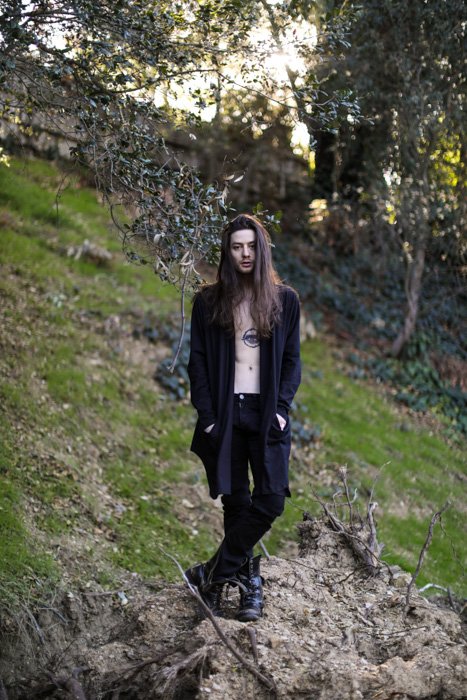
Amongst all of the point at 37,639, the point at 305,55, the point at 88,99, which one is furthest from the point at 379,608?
the point at 305,55

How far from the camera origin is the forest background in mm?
5332

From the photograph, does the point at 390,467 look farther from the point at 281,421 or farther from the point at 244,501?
the point at 281,421

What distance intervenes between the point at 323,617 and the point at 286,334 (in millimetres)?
1860

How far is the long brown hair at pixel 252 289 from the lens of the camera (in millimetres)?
4594

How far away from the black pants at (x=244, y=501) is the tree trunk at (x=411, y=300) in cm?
1054

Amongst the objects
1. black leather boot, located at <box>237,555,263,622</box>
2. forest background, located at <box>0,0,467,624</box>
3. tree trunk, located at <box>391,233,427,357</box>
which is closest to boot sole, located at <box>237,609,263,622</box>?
black leather boot, located at <box>237,555,263,622</box>

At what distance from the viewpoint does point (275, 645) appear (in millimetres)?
4246

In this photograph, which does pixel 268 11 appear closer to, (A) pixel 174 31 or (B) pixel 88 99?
(A) pixel 174 31

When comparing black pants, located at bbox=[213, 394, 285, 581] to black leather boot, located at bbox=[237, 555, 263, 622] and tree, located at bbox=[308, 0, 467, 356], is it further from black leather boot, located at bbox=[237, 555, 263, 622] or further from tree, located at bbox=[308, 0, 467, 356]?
tree, located at bbox=[308, 0, 467, 356]

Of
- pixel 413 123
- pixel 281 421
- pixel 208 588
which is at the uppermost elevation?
pixel 413 123

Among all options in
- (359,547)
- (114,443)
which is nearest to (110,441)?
(114,443)

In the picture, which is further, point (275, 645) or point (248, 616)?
point (248, 616)

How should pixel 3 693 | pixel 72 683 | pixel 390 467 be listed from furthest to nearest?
pixel 390 467 < pixel 3 693 < pixel 72 683

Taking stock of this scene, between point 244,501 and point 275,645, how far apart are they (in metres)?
0.89
